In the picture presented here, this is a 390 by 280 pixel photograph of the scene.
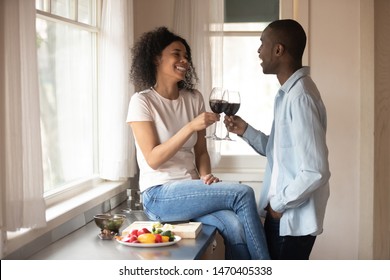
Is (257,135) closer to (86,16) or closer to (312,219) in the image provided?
(312,219)

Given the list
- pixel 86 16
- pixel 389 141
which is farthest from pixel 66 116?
pixel 389 141

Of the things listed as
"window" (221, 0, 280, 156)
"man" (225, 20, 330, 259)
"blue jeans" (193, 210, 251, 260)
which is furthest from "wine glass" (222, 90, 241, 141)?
"window" (221, 0, 280, 156)

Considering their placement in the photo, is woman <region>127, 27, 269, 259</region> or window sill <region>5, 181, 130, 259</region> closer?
window sill <region>5, 181, 130, 259</region>

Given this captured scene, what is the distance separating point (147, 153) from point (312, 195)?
0.54 meters

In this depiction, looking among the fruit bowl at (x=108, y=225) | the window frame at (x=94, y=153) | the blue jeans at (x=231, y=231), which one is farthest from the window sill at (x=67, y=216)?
the blue jeans at (x=231, y=231)

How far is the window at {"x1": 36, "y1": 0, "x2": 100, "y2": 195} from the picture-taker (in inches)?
98.7

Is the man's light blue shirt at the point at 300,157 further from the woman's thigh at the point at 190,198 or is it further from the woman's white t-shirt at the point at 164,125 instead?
the woman's white t-shirt at the point at 164,125

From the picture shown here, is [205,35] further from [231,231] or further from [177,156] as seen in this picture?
[231,231]

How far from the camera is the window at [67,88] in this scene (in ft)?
8.22

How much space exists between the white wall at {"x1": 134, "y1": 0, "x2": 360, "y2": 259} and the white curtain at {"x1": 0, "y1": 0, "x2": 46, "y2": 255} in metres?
1.47

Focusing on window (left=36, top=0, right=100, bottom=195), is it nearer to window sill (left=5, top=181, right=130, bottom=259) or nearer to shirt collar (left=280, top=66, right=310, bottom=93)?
window sill (left=5, top=181, right=130, bottom=259)
